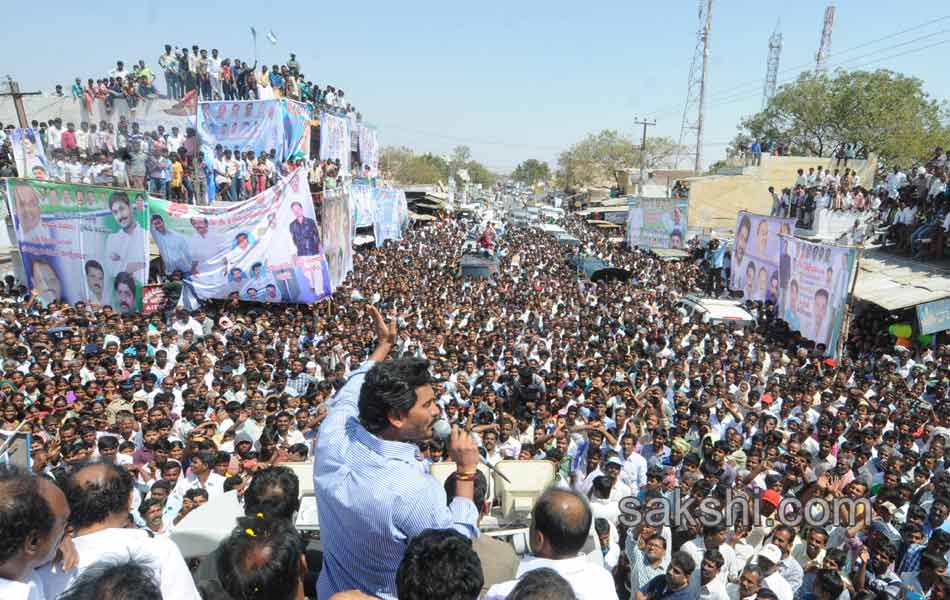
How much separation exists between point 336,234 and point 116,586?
12150mm

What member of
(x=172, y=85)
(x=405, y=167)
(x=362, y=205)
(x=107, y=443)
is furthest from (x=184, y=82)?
(x=405, y=167)

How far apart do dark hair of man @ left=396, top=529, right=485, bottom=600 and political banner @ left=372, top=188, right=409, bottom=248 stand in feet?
69.2

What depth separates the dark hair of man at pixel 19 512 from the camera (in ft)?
5.20

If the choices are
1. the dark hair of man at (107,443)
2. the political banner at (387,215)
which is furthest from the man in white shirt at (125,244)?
the political banner at (387,215)

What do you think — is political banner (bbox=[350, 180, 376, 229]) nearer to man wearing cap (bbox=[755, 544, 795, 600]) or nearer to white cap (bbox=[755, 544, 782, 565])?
white cap (bbox=[755, 544, 782, 565])

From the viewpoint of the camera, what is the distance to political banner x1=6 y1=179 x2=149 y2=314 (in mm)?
10305

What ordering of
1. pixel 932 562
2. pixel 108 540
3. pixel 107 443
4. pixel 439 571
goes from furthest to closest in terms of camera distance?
pixel 107 443 < pixel 932 562 < pixel 108 540 < pixel 439 571

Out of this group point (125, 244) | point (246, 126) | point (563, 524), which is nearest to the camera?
point (563, 524)

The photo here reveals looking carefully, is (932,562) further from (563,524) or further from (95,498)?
(95,498)

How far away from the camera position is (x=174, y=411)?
6.56m

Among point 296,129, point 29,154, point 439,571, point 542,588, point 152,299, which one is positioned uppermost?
point 296,129

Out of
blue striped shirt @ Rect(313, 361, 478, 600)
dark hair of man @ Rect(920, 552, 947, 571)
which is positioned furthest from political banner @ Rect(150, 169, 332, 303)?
blue striped shirt @ Rect(313, 361, 478, 600)

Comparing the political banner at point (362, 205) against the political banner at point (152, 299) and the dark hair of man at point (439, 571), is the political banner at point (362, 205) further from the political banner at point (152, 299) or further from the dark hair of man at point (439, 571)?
the dark hair of man at point (439, 571)

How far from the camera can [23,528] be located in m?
1.62
